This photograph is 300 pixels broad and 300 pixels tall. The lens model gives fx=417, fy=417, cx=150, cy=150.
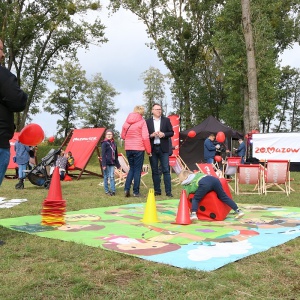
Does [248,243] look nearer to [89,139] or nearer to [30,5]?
[89,139]

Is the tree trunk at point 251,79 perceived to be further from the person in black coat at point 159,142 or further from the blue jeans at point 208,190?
the blue jeans at point 208,190

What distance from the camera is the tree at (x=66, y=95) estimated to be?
5381 cm

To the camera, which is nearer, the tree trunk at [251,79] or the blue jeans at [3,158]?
the blue jeans at [3,158]

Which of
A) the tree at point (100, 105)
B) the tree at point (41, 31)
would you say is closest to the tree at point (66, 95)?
the tree at point (100, 105)

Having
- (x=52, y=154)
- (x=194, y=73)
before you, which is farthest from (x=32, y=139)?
(x=194, y=73)

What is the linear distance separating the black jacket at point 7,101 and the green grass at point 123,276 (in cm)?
111

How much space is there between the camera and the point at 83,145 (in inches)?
614

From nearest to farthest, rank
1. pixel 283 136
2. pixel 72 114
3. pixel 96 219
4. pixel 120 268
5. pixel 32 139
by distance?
pixel 120 268 < pixel 32 139 < pixel 96 219 < pixel 283 136 < pixel 72 114

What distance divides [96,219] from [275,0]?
90.6 feet

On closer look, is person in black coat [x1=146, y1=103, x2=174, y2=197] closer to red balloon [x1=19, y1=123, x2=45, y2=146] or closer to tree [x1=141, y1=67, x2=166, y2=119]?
red balloon [x1=19, y1=123, x2=45, y2=146]

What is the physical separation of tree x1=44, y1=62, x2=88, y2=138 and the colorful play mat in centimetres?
4873

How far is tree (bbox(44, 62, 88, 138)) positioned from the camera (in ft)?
177

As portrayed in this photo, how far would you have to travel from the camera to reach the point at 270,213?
21.7 ft

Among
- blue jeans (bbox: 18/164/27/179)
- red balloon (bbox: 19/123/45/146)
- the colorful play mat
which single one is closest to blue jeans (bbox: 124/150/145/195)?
the colorful play mat
